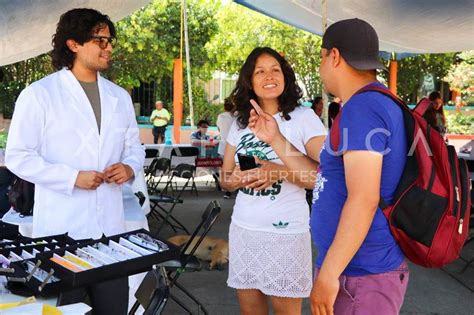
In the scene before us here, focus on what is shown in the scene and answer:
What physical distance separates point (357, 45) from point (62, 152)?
1.23 meters

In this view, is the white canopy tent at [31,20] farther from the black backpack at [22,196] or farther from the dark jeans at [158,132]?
the dark jeans at [158,132]

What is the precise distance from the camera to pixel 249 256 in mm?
2555

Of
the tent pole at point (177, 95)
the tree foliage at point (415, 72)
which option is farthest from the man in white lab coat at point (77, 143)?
the tree foliage at point (415, 72)

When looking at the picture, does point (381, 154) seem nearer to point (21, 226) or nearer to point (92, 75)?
point (92, 75)

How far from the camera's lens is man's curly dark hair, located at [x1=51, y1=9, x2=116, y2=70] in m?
2.37

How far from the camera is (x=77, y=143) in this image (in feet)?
7.51

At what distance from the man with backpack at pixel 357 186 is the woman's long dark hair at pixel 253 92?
2.37 ft

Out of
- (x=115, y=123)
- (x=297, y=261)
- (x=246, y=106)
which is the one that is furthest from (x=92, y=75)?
(x=297, y=261)

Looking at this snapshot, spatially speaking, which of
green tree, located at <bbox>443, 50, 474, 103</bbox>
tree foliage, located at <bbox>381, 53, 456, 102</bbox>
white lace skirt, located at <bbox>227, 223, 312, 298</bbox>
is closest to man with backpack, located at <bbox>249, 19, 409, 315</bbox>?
white lace skirt, located at <bbox>227, 223, 312, 298</bbox>

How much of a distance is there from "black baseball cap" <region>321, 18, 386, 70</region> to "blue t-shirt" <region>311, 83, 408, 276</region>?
12 centimetres

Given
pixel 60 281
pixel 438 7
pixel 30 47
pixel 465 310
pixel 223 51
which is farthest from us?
pixel 223 51

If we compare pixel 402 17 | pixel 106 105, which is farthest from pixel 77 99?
pixel 402 17

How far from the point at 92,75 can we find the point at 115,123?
227 millimetres

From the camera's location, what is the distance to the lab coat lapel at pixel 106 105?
2352 millimetres
